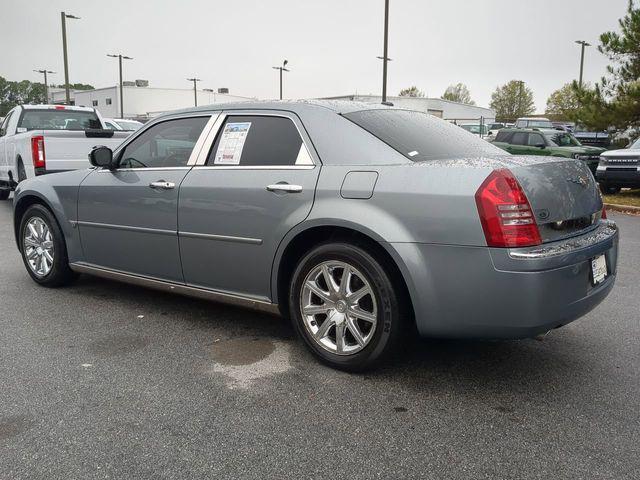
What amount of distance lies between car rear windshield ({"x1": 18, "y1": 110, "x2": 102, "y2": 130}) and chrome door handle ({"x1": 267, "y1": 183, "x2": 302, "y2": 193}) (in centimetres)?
941

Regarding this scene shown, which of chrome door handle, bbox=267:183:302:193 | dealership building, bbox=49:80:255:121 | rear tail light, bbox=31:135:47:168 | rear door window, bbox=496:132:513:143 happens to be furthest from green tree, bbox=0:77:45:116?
chrome door handle, bbox=267:183:302:193

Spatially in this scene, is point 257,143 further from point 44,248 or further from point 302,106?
point 44,248

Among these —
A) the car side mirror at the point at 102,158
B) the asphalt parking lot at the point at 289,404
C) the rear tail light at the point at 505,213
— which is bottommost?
the asphalt parking lot at the point at 289,404

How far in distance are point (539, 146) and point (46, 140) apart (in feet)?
45.3

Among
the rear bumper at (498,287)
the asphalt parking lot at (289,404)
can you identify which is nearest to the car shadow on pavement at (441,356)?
the asphalt parking lot at (289,404)

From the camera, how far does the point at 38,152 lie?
941 centimetres

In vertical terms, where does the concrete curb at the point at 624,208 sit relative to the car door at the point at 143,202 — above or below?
below

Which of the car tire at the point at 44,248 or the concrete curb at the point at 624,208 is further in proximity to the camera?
the concrete curb at the point at 624,208

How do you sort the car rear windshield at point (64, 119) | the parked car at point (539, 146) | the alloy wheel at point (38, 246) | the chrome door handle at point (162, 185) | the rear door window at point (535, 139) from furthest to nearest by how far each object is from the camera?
the rear door window at point (535, 139) < the parked car at point (539, 146) < the car rear windshield at point (64, 119) < the alloy wheel at point (38, 246) < the chrome door handle at point (162, 185)

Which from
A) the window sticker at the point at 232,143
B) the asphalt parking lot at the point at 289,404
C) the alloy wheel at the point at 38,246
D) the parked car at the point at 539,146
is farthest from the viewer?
the parked car at the point at 539,146

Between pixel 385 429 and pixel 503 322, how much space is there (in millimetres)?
796

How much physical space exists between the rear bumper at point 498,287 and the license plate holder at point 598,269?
5 centimetres

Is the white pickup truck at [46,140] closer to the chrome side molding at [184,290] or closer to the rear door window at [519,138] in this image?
the chrome side molding at [184,290]

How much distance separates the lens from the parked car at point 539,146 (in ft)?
59.1
